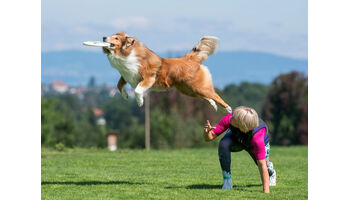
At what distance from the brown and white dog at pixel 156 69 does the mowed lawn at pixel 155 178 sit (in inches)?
52.3

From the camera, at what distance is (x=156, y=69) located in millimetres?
6531

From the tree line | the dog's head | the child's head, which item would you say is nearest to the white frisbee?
the dog's head

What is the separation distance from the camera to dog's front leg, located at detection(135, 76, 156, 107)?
250 inches

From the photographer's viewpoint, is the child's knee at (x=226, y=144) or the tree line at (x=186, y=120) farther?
the tree line at (x=186, y=120)

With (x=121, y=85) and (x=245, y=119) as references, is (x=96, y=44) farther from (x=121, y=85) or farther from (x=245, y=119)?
(x=245, y=119)

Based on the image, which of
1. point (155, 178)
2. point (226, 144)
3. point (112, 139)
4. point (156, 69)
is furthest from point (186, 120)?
point (156, 69)

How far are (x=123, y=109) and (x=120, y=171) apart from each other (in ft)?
199

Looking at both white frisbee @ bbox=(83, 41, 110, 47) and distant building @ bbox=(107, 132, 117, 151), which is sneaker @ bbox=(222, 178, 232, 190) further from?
distant building @ bbox=(107, 132, 117, 151)

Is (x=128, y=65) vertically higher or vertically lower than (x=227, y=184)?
higher

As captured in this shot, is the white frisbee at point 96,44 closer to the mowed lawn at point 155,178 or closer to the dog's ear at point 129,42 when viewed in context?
the dog's ear at point 129,42

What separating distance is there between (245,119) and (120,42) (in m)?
1.90

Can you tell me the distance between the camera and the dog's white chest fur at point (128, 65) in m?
6.40

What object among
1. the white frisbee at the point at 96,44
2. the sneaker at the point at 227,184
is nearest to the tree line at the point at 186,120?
the sneaker at the point at 227,184

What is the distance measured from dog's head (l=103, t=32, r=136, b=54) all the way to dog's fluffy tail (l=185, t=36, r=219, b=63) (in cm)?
86
